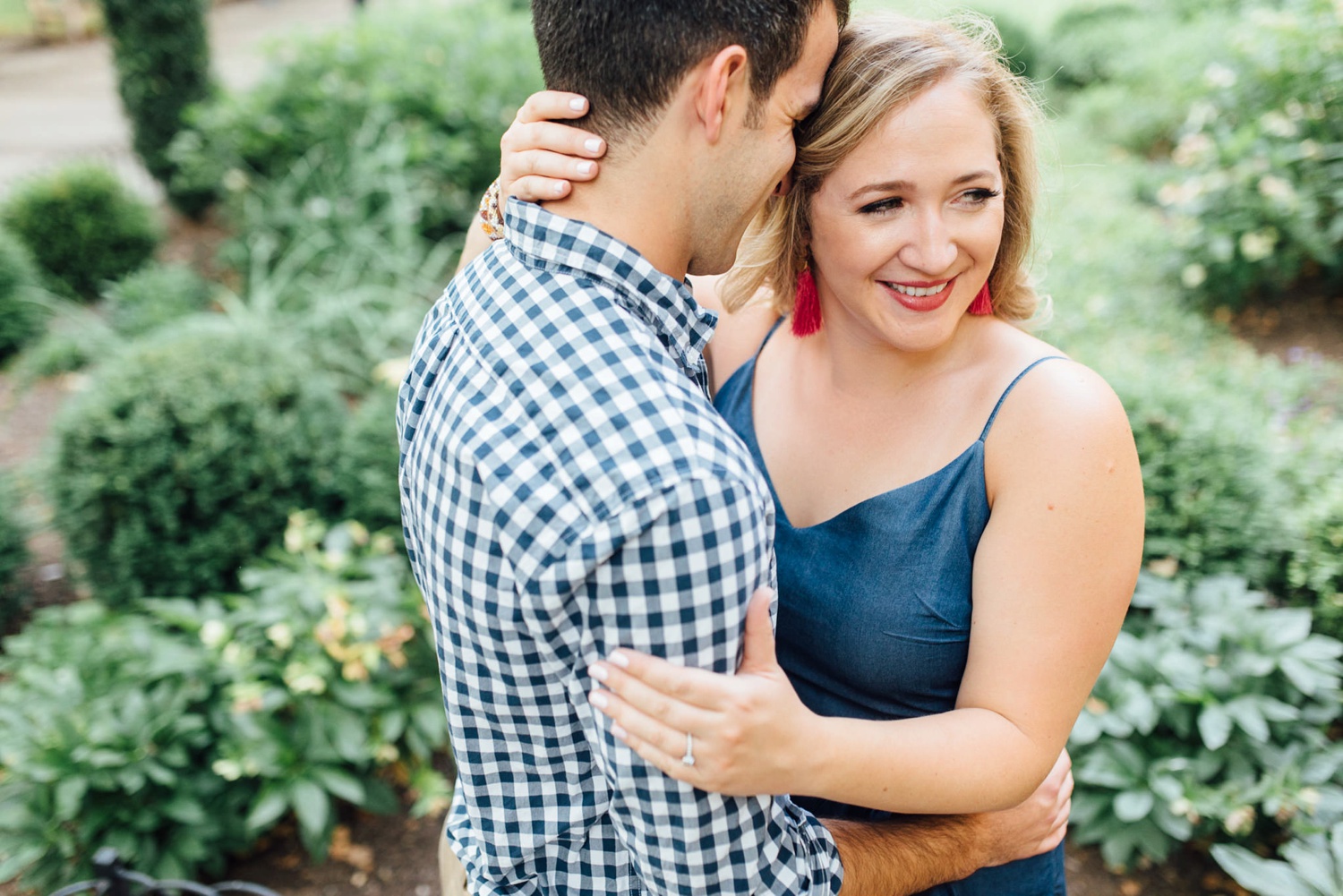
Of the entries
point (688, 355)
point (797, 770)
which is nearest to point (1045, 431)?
Answer: point (688, 355)

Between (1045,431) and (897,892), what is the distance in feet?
2.77

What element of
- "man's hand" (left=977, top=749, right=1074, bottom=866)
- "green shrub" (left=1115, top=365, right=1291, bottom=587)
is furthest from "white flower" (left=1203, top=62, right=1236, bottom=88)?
"man's hand" (left=977, top=749, right=1074, bottom=866)

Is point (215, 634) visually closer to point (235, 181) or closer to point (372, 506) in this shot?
point (372, 506)

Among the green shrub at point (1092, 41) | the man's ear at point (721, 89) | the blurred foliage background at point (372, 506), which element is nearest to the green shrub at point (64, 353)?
the blurred foliage background at point (372, 506)

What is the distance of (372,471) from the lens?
162 inches

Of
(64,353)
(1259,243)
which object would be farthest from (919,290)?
(64,353)

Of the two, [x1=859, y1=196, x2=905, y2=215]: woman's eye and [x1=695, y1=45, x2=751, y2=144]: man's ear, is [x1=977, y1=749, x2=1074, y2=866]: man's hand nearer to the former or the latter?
[x1=859, y1=196, x2=905, y2=215]: woman's eye

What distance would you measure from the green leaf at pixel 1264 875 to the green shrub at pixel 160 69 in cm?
958

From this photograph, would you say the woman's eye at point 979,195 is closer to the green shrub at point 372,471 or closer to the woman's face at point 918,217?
the woman's face at point 918,217

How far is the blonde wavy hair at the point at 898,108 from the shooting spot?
170 centimetres

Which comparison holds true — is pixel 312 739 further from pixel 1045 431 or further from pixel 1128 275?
pixel 1128 275

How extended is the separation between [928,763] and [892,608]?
36 centimetres

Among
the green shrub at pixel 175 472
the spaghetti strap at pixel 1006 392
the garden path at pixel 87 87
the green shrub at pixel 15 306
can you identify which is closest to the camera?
the spaghetti strap at pixel 1006 392

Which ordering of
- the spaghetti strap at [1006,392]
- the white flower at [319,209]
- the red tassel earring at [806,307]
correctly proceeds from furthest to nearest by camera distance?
the white flower at [319,209]
the red tassel earring at [806,307]
the spaghetti strap at [1006,392]
